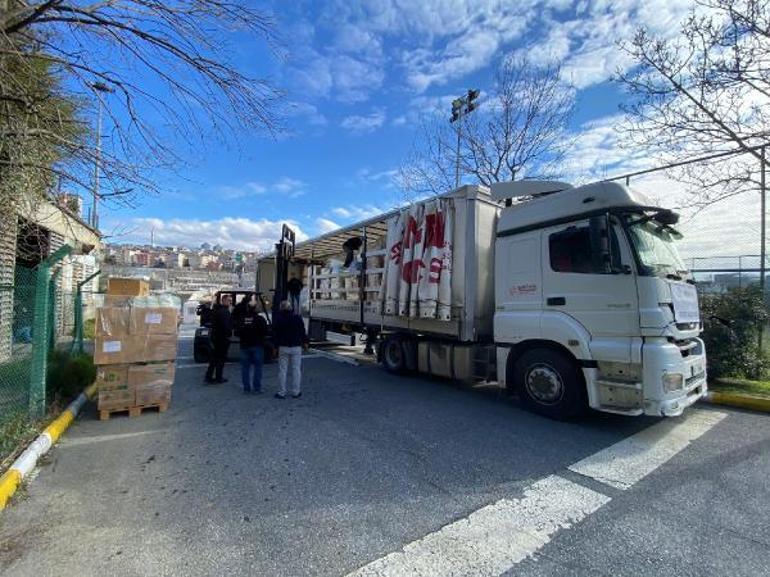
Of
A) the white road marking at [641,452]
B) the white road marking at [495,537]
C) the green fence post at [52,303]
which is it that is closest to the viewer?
the white road marking at [495,537]

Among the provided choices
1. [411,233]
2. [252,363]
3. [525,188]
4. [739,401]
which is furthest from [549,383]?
[252,363]

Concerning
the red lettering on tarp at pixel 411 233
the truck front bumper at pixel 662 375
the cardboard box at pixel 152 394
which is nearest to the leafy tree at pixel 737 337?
the truck front bumper at pixel 662 375

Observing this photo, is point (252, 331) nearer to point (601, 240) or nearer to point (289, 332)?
point (289, 332)

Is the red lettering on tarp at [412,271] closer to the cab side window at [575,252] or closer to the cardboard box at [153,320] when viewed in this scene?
the cab side window at [575,252]

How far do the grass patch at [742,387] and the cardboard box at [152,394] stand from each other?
868 cm

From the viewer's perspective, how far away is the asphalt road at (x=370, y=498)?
300cm

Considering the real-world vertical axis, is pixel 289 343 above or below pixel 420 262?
below

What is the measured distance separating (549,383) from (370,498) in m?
3.44

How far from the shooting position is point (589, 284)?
5898 millimetres

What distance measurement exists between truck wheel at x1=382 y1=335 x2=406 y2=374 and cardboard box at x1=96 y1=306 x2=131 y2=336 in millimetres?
5040

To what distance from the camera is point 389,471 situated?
4.41m

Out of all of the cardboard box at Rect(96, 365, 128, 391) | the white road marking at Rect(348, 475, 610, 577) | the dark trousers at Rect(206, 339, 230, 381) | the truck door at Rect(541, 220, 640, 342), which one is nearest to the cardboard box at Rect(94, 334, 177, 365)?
the cardboard box at Rect(96, 365, 128, 391)

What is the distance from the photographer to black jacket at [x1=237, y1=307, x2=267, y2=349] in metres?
8.12

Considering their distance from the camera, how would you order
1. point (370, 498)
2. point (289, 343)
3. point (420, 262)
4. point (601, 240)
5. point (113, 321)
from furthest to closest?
1. point (420, 262)
2. point (289, 343)
3. point (113, 321)
4. point (601, 240)
5. point (370, 498)
